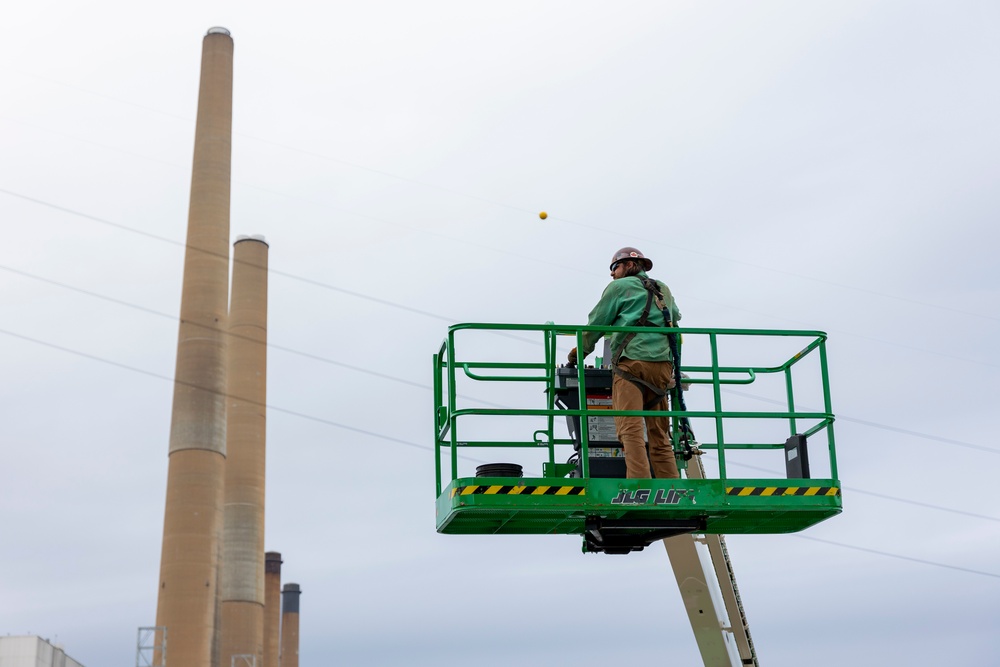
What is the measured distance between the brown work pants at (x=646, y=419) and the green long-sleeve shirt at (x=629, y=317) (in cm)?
9

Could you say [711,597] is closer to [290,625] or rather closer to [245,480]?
[245,480]

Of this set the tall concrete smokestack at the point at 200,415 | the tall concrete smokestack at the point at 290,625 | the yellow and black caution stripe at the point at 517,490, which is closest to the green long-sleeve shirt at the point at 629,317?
the yellow and black caution stripe at the point at 517,490

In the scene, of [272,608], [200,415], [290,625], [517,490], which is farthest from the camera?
[290,625]

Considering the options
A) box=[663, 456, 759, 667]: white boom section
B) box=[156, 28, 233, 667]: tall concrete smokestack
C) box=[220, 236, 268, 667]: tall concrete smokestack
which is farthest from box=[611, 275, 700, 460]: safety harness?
box=[220, 236, 268, 667]: tall concrete smokestack

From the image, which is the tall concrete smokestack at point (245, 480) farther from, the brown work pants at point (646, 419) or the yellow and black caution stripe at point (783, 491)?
the yellow and black caution stripe at point (783, 491)

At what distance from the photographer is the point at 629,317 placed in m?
9.42

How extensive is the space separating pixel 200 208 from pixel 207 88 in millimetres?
4835

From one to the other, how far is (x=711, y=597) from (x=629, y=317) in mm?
5062

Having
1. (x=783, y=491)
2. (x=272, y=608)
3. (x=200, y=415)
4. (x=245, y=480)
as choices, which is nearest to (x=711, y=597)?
(x=783, y=491)

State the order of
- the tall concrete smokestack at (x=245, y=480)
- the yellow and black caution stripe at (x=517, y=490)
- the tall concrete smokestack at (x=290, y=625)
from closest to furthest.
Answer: the yellow and black caution stripe at (x=517, y=490) → the tall concrete smokestack at (x=245, y=480) → the tall concrete smokestack at (x=290, y=625)

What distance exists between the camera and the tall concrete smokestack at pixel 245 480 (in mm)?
43906

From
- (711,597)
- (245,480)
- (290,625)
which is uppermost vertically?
(245,480)

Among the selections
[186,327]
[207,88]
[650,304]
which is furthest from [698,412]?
[207,88]

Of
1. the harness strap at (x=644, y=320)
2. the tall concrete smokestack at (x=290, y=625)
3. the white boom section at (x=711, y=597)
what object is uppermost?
the tall concrete smokestack at (x=290, y=625)
